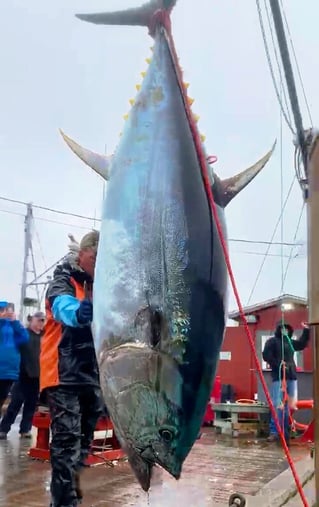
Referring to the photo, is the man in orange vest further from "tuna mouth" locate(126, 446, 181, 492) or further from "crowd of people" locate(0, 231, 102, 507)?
"tuna mouth" locate(126, 446, 181, 492)

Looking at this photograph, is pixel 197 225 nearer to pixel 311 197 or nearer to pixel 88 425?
pixel 311 197

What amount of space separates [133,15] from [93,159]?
55cm

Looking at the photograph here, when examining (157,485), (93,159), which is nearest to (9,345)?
(157,485)

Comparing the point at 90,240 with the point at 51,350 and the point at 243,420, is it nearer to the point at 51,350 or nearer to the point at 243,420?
the point at 51,350

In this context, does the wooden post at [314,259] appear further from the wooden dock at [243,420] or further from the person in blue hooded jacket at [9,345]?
the wooden dock at [243,420]

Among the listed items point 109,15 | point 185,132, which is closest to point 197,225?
point 185,132

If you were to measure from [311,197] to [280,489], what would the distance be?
343cm

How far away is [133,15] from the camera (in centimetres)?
212

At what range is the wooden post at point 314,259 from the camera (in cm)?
175

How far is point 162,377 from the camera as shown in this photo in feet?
5.14

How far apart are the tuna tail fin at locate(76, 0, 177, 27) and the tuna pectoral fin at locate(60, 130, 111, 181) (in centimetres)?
48

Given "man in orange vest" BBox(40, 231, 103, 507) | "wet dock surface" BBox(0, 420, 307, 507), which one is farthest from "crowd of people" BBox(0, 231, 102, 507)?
"wet dock surface" BBox(0, 420, 307, 507)

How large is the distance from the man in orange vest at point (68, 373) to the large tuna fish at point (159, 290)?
40.7 inches

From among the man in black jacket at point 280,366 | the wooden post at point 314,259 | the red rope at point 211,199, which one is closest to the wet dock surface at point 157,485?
the man in black jacket at point 280,366
